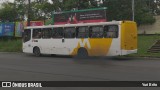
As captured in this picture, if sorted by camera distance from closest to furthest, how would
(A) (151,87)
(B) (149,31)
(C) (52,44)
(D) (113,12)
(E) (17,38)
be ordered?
(A) (151,87)
(C) (52,44)
(E) (17,38)
(D) (113,12)
(B) (149,31)

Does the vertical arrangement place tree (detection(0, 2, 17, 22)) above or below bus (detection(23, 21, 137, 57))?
above

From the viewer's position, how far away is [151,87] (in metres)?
11.2

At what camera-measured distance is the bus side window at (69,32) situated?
26.0m

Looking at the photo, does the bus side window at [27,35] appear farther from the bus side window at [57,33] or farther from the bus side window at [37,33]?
the bus side window at [57,33]

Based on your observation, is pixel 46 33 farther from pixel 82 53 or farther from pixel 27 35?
pixel 82 53

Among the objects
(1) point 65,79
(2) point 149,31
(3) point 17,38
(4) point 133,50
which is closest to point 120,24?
(4) point 133,50

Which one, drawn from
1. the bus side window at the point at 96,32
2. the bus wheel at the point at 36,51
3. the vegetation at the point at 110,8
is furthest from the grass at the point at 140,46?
the vegetation at the point at 110,8

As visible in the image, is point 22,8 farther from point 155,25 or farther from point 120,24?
point 120,24

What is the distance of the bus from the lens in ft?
76.6

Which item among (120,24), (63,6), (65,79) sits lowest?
(65,79)

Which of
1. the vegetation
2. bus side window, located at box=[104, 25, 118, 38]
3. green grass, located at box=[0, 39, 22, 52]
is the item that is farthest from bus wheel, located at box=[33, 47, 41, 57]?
the vegetation

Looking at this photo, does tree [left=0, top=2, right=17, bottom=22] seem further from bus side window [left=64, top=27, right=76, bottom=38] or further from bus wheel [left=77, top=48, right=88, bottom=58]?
bus wheel [left=77, top=48, right=88, bottom=58]

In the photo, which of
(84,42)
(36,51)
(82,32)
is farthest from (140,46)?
(36,51)

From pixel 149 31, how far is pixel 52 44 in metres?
37.4
